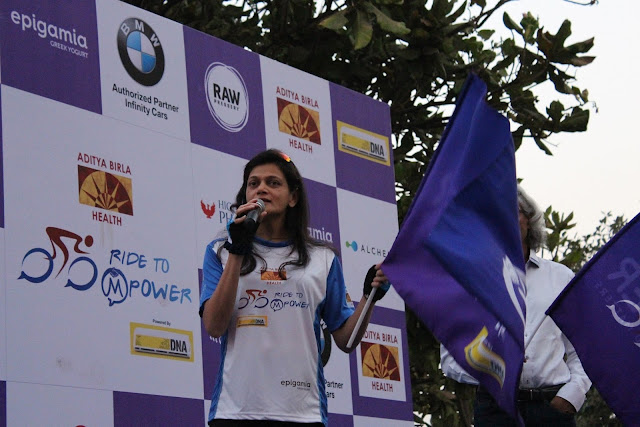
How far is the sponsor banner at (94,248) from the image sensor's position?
5.50m

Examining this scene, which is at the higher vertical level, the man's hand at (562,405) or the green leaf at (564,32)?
the green leaf at (564,32)

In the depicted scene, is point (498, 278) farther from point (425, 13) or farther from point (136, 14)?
point (425, 13)

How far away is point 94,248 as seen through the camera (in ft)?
19.1

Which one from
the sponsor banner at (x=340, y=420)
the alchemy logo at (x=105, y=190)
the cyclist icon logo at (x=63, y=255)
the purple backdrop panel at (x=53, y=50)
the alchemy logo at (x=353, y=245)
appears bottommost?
the sponsor banner at (x=340, y=420)

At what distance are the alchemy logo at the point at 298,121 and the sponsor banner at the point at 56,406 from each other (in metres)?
2.24

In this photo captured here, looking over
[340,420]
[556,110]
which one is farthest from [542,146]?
[340,420]

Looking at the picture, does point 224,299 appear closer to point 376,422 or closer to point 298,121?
point 298,121

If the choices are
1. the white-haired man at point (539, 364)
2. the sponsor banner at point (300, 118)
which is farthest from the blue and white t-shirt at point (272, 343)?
the sponsor banner at point (300, 118)

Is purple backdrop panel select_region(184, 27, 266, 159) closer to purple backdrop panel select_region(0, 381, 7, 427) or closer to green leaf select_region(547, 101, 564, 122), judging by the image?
purple backdrop panel select_region(0, 381, 7, 427)

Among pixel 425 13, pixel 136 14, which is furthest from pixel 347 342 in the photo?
pixel 425 13

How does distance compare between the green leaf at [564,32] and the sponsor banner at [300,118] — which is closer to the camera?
the sponsor banner at [300,118]

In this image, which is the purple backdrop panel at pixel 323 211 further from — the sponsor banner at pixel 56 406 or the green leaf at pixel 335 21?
the sponsor banner at pixel 56 406

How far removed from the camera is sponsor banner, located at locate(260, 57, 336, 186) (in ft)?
23.7

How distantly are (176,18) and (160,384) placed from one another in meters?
4.03
